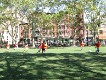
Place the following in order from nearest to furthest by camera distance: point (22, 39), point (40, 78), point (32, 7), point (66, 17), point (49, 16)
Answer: point (40, 78), point (32, 7), point (49, 16), point (66, 17), point (22, 39)

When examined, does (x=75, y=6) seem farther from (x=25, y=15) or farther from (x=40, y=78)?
(x=40, y=78)

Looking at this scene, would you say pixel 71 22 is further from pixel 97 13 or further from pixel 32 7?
pixel 32 7

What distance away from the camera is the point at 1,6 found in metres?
72.8

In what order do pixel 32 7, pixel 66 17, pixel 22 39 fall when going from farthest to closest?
pixel 22 39 < pixel 66 17 < pixel 32 7

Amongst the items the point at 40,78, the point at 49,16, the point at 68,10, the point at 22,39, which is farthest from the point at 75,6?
the point at 40,78

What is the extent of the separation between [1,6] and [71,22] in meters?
22.3

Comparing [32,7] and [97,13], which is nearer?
[32,7]

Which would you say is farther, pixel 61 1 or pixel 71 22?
pixel 71 22

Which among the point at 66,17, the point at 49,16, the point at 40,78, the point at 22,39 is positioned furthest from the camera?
the point at 22,39

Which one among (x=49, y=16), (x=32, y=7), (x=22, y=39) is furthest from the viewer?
(x=22, y=39)

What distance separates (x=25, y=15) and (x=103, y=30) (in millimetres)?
50011

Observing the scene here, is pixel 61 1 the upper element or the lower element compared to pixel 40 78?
upper

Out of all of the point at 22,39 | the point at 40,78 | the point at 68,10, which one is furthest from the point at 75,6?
the point at 40,78

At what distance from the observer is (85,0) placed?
7500 cm
